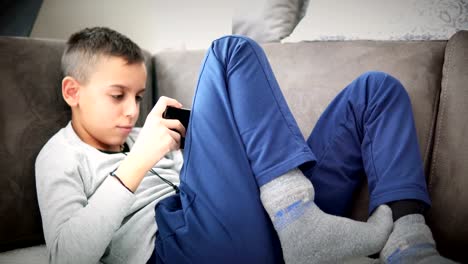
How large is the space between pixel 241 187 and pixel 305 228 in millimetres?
123

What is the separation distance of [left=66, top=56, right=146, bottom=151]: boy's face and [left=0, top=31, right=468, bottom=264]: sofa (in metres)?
0.11

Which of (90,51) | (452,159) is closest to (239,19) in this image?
(90,51)

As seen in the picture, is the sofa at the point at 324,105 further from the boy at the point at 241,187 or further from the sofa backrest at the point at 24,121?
the boy at the point at 241,187

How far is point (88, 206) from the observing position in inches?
24.5

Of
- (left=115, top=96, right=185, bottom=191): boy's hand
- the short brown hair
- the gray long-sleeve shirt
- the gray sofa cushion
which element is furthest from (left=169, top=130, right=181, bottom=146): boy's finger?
the gray sofa cushion

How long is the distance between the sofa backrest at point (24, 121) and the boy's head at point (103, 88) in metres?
0.06

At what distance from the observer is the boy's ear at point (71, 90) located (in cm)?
85

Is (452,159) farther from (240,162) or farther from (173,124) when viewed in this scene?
(173,124)

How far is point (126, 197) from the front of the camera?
628 millimetres

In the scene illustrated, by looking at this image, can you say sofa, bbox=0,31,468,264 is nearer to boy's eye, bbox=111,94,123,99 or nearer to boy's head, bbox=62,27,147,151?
boy's head, bbox=62,27,147,151

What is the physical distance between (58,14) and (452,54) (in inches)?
58.0

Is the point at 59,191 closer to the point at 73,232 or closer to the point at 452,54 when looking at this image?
the point at 73,232

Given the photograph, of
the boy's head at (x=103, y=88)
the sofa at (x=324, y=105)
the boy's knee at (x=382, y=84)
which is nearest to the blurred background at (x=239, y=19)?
the sofa at (x=324, y=105)

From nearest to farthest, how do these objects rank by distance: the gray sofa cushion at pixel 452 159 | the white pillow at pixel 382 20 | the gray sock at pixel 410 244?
1. the gray sock at pixel 410 244
2. the gray sofa cushion at pixel 452 159
3. the white pillow at pixel 382 20
